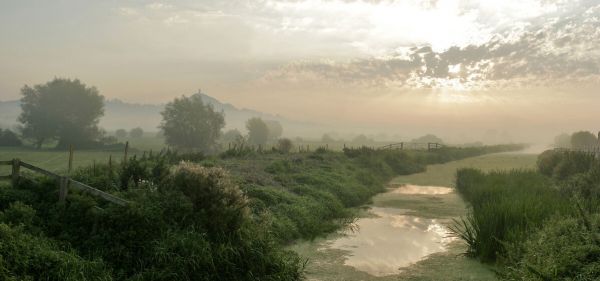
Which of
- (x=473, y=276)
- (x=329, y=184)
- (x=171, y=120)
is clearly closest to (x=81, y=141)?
(x=171, y=120)

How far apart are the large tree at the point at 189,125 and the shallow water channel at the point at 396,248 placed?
57698 mm

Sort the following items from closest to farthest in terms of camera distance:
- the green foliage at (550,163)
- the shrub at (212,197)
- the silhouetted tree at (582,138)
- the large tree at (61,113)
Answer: the shrub at (212,197), the green foliage at (550,163), the large tree at (61,113), the silhouetted tree at (582,138)

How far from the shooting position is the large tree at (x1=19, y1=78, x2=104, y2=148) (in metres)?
69.7

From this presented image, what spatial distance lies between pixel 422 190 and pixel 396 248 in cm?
1409

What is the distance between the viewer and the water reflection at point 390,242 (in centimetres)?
1156

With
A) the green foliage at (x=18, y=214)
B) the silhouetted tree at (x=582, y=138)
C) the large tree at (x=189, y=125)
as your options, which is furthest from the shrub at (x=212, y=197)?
the silhouetted tree at (x=582, y=138)

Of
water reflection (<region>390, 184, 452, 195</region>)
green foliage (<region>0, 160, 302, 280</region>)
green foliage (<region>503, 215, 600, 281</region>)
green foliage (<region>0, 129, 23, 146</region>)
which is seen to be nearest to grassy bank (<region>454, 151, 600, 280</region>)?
green foliage (<region>503, 215, 600, 281</region>)

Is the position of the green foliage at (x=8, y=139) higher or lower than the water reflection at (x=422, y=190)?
higher

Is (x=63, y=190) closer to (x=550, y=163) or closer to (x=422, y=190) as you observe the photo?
(x=422, y=190)

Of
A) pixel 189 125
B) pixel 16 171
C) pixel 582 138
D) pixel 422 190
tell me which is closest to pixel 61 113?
pixel 189 125

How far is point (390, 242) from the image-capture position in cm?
1381

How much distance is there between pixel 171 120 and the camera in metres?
75.2

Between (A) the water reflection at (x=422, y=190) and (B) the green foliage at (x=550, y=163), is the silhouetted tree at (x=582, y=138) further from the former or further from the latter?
(A) the water reflection at (x=422, y=190)

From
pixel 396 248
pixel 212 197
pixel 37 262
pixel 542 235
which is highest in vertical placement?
pixel 212 197
